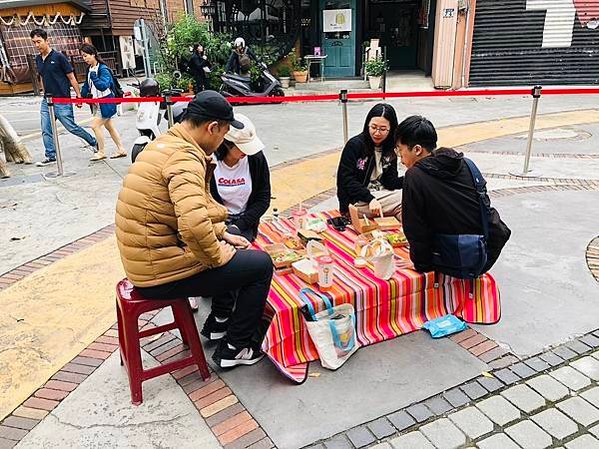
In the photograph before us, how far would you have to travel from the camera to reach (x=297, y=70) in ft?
45.2

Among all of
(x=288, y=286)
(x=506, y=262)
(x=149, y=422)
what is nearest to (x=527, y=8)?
(x=506, y=262)

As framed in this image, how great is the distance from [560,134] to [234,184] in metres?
6.62

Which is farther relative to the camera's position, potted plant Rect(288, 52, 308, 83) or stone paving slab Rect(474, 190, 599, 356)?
potted plant Rect(288, 52, 308, 83)

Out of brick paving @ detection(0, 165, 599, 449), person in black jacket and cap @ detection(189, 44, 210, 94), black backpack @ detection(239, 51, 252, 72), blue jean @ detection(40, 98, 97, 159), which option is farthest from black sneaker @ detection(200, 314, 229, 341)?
person in black jacket and cap @ detection(189, 44, 210, 94)

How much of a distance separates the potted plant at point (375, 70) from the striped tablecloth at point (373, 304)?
9.80 m

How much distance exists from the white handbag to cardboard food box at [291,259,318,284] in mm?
135

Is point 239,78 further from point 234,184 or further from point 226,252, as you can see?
point 226,252

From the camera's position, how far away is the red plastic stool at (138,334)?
2385 mm

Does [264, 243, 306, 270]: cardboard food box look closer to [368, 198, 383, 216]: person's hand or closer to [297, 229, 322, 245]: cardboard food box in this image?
[297, 229, 322, 245]: cardboard food box

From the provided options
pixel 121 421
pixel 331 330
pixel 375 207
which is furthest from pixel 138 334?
pixel 375 207

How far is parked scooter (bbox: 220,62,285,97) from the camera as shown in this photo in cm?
1121

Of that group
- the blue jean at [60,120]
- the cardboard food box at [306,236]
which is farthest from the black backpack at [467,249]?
the blue jean at [60,120]

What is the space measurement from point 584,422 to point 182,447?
5.99ft

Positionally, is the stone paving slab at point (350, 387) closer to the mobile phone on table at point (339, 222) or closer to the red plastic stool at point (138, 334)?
the red plastic stool at point (138, 334)
